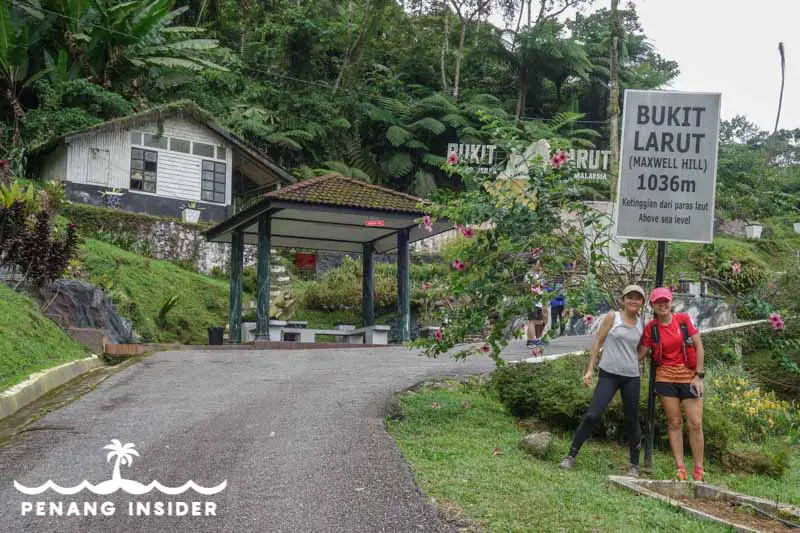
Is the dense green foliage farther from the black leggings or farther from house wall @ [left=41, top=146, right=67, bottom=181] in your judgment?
the black leggings

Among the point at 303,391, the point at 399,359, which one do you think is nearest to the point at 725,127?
the point at 399,359

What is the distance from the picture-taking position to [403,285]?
62.7 feet

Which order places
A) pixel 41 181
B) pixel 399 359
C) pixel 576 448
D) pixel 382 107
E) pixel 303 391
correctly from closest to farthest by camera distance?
pixel 576 448, pixel 303 391, pixel 399 359, pixel 41 181, pixel 382 107

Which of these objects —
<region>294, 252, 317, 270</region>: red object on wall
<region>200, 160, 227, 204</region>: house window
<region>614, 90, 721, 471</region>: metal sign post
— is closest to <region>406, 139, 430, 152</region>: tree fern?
<region>200, 160, 227, 204</region>: house window

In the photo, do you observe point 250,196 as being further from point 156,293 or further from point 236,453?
point 236,453

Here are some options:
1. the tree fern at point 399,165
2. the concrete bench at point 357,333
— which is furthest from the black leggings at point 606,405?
the tree fern at point 399,165

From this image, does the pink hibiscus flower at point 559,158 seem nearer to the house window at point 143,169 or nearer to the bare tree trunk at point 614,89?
the bare tree trunk at point 614,89

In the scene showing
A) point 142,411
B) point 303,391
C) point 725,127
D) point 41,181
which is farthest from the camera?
point 725,127

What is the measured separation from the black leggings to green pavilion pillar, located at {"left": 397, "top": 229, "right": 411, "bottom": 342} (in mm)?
11408

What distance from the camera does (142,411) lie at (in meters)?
8.97

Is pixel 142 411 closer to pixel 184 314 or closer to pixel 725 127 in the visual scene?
pixel 184 314

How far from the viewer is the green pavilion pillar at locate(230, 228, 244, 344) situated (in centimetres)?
1878

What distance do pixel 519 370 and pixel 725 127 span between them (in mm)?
57264

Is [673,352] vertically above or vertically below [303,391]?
above
